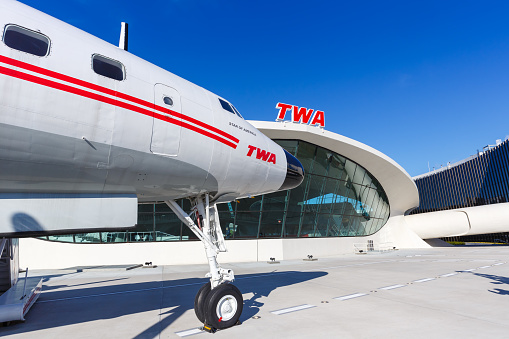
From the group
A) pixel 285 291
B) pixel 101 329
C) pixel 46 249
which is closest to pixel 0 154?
pixel 101 329

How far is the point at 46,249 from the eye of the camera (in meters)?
20.2

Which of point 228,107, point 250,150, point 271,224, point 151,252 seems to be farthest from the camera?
point 271,224

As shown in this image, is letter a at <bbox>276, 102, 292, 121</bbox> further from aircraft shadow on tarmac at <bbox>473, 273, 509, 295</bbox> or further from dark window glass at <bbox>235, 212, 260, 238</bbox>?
aircraft shadow on tarmac at <bbox>473, 273, 509, 295</bbox>

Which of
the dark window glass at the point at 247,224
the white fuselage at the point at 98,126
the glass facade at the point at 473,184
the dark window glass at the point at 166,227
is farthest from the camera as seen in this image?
the glass facade at the point at 473,184

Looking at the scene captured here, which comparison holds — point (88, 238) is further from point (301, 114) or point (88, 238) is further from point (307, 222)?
point (301, 114)

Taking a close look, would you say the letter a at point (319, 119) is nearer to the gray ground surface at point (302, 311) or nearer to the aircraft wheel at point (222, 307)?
the gray ground surface at point (302, 311)

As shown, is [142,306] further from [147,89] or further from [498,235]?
[498,235]

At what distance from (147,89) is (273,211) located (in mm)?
19963

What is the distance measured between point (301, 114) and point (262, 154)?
17.5m

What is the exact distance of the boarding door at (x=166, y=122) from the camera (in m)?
5.56

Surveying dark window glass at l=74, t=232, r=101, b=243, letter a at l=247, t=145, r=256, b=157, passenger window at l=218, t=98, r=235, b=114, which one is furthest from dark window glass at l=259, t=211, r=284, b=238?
passenger window at l=218, t=98, r=235, b=114

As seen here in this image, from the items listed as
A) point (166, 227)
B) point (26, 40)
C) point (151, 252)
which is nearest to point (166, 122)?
point (26, 40)

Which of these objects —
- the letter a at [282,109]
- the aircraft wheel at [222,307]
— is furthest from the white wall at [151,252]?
the aircraft wheel at [222,307]

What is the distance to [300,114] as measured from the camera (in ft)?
80.2
